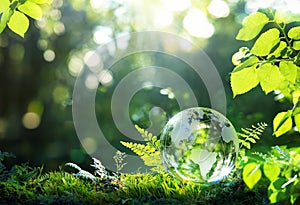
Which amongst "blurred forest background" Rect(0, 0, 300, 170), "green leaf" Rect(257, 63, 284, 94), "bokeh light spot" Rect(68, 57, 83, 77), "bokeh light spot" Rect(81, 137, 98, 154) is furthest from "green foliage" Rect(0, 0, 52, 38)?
"bokeh light spot" Rect(68, 57, 83, 77)

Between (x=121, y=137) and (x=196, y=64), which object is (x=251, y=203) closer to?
(x=121, y=137)

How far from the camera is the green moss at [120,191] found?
0.96 meters

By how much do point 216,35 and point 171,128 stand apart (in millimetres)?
1188

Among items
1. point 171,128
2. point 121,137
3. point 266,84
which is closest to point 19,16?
point 171,128

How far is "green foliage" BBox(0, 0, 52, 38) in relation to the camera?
0.89 meters

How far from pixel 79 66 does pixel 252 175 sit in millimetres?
1699

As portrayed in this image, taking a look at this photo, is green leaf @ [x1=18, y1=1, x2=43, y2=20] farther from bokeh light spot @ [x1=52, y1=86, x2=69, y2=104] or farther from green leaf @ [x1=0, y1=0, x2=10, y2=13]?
bokeh light spot @ [x1=52, y1=86, x2=69, y2=104]

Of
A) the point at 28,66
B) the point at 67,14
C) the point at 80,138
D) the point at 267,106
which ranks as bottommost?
the point at 267,106

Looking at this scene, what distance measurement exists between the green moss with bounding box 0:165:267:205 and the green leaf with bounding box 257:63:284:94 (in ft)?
0.78

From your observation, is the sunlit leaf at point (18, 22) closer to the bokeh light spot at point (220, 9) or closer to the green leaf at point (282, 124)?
the green leaf at point (282, 124)

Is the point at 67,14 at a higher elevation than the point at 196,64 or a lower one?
higher

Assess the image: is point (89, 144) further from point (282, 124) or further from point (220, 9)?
point (282, 124)

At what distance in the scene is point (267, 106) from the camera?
6.16ft

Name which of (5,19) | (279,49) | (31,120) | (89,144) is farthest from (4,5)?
(31,120)
